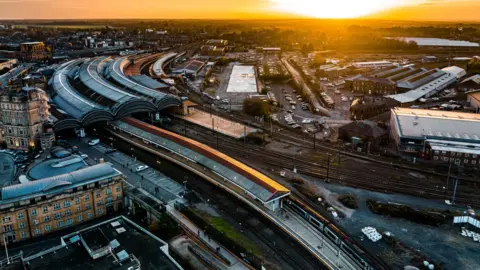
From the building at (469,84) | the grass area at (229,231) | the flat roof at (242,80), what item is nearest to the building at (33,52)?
the flat roof at (242,80)

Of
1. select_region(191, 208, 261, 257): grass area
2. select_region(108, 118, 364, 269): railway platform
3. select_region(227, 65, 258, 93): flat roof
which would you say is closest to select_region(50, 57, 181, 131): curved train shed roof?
select_region(108, 118, 364, 269): railway platform

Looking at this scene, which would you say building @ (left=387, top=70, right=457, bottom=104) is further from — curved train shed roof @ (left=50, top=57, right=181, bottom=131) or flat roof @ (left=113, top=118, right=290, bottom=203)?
flat roof @ (left=113, top=118, right=290, bottom=203)

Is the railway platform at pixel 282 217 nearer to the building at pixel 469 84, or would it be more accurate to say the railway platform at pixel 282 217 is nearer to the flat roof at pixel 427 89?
the flat roof at pixel 427 89

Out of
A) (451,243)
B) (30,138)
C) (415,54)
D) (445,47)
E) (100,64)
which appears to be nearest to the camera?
(451,243)

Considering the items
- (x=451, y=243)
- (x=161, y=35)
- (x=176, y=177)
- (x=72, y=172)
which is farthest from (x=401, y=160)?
(x=161, y=35)

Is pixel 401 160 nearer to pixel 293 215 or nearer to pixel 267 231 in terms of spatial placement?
pixel 293 215

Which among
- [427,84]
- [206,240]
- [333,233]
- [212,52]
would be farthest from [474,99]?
[212,52]
